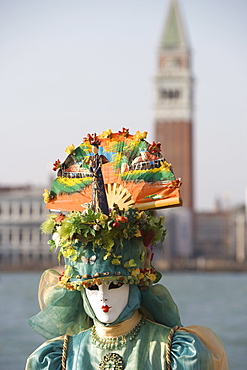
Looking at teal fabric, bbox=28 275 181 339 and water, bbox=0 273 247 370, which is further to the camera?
water, bbox=0 273 247 370

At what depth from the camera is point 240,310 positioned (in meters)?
27.0

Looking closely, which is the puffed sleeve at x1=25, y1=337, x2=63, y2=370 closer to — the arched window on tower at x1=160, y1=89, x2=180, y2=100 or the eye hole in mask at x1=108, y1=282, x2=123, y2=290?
the eye hole in mask at x1=108, y1=282, x2=123, y2=290

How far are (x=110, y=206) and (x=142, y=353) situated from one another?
1.72ft

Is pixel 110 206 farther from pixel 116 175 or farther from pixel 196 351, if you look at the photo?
pixel 196 351

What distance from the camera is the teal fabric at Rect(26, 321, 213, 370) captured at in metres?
3.59

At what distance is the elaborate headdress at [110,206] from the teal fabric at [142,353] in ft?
0.65

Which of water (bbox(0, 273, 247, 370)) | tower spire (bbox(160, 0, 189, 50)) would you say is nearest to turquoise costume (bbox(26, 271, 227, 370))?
water (bbox(0, 273, 247, 370))

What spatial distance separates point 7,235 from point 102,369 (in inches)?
2291

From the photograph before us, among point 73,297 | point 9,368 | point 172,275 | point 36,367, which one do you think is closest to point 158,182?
point 73,297

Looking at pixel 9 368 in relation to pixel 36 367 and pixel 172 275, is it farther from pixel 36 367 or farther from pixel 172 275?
pixel 172 275

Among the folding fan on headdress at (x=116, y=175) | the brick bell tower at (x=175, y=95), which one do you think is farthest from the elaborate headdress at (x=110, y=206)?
the brick bell tower at (x=175, y=95)

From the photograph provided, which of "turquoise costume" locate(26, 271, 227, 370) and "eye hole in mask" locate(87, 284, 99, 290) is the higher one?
"eye hole in mask" locate(87, 284, 99, 290)

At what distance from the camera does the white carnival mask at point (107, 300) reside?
3.67 meters

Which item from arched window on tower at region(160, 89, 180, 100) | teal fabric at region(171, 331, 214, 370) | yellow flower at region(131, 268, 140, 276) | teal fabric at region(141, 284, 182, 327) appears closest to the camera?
teal fabric at region(171, 331, 214, 370)
